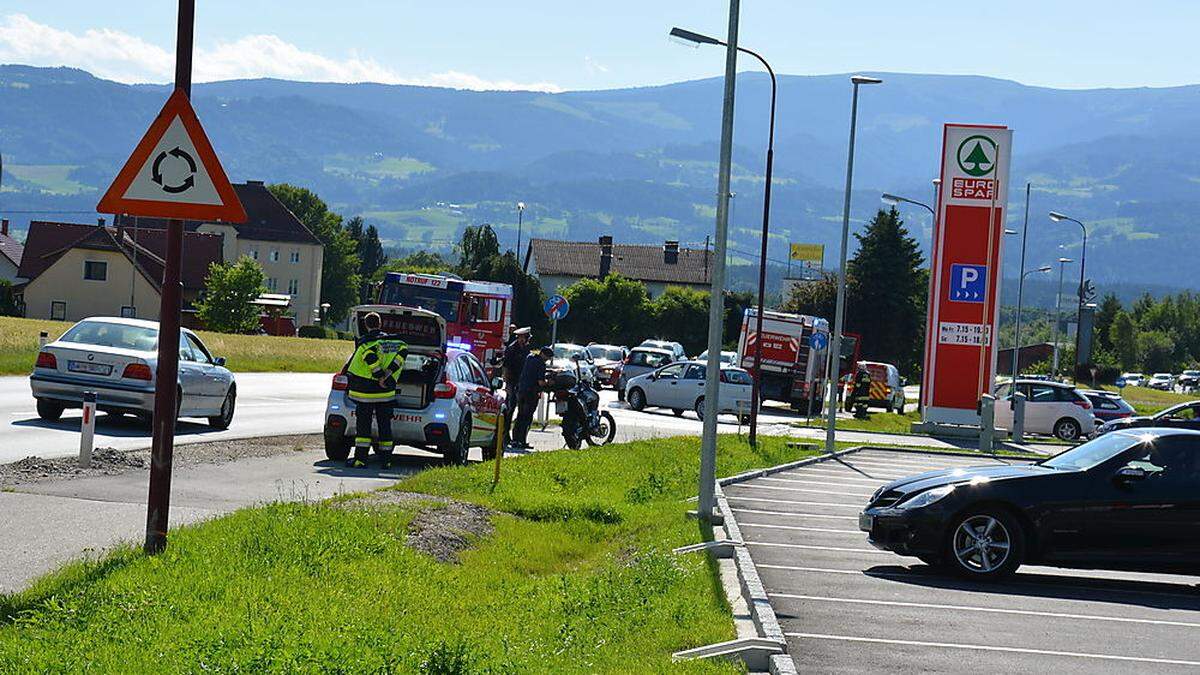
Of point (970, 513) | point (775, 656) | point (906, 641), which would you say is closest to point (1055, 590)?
point (970, 513)

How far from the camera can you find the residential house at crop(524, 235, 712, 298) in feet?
455

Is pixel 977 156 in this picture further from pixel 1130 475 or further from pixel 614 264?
pixel 614 264

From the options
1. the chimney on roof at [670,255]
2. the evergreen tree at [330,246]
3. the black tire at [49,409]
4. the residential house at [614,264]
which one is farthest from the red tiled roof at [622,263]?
the black tire at [49,409]

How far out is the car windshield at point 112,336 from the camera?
22109 mm

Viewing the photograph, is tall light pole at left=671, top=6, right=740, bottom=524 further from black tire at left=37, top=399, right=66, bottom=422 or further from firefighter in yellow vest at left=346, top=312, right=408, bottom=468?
black tire at left=37, top=399, right=66, bottom=422

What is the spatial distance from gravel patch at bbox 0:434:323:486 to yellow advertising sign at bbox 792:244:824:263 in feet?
505

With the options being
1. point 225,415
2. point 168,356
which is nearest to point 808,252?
point 225,415

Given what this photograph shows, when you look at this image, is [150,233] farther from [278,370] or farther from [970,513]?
[970,513]

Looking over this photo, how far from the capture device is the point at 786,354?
53750mm

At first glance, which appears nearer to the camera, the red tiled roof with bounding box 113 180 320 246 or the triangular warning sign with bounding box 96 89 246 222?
the triangular warning sign with bounding box 96 89 246 222

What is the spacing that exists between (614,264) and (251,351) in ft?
273

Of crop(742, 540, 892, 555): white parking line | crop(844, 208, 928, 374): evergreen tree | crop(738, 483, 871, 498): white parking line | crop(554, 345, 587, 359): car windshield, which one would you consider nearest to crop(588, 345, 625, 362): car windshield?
crop(554, 345, 587, 359): car windshield

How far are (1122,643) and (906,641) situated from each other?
4.89 feet

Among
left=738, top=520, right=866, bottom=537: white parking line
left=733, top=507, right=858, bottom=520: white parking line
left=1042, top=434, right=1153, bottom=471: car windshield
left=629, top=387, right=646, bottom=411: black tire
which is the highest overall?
left=1042, top=434, right=1153, bottom=471: car windshield
